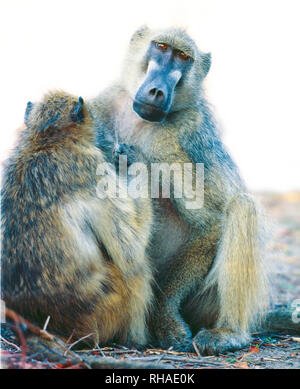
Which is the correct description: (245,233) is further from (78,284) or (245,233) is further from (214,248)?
(78,284)

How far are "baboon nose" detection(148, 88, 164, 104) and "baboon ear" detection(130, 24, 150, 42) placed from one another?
88 centimetres

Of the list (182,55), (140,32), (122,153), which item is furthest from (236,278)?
(140,32)

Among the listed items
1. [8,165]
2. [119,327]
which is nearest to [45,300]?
[119,327]

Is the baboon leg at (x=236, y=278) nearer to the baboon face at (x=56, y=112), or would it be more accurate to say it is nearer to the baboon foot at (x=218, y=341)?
the baboon foot at (x=218, y=341)

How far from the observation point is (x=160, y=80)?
3807 mm

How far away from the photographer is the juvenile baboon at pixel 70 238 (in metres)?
3.35

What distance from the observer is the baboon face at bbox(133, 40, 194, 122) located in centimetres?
371

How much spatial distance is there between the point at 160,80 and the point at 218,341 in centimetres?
182

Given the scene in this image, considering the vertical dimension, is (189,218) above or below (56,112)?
below

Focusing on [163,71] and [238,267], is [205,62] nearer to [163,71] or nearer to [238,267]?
[163,71]

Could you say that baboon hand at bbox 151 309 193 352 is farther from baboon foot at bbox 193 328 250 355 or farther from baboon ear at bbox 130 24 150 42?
baboon ear at bbox 130 24 150 42

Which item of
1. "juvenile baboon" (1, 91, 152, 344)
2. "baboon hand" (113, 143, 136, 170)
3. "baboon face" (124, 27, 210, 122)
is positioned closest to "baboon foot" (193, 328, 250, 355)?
"juvenile baboon" (1, 91, 152, 344)

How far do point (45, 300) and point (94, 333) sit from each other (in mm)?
414

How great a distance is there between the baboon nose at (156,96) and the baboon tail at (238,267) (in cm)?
89
